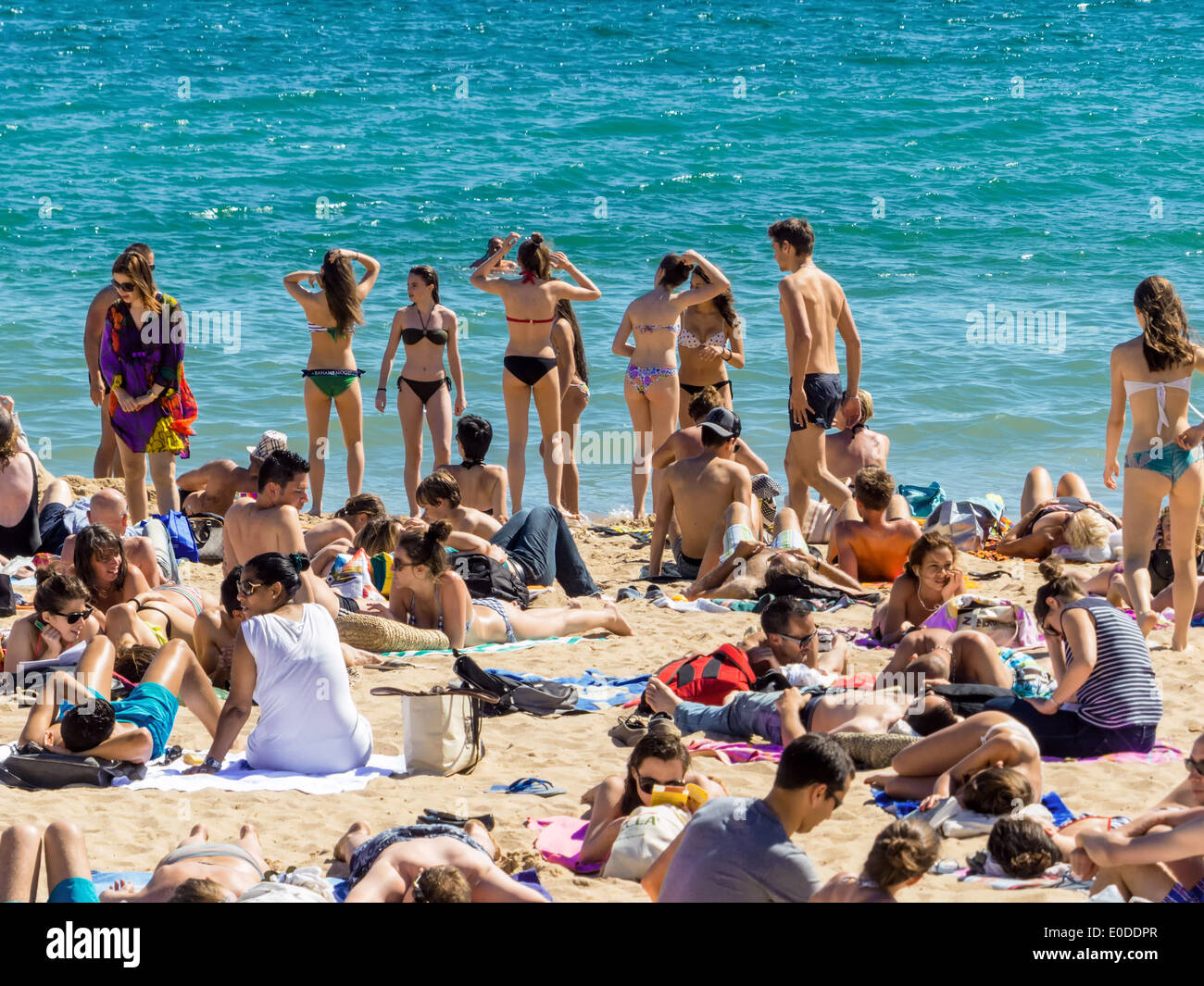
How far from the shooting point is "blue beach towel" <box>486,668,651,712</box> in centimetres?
607

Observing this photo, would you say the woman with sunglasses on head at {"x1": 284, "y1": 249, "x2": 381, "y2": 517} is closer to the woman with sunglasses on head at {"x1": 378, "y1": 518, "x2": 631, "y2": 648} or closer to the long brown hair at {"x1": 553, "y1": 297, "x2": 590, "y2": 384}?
the long brown hair at {"x1": 553, "y1": 297, "x2": 590, "y2": 384}

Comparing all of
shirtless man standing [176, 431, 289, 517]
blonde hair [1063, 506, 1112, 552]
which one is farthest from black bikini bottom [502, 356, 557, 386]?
blonde hair [1063, 506, 1112, 552]

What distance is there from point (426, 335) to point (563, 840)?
17.0 feet

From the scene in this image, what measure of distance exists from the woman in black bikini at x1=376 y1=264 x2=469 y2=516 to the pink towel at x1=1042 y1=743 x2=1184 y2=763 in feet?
16.8

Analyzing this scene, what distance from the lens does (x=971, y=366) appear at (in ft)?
46.9

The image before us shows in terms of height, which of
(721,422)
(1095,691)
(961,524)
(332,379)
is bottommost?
(1095,691)

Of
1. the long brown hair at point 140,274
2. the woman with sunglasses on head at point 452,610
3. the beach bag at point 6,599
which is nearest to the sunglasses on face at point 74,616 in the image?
the woman with sunglasses on head at point 452,610

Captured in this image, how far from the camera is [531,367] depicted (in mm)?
9297

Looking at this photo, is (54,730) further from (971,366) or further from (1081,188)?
(1081,188)

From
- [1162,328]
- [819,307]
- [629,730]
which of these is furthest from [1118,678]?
[819,307]

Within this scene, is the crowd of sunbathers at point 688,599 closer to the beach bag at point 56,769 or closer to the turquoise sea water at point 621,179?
the beach bag at point 56,769

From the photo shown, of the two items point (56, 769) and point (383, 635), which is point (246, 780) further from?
point (383, 635)

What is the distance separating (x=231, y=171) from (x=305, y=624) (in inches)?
704

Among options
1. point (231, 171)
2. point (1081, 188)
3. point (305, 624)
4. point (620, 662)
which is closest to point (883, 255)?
point (1081, 188)
